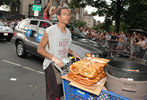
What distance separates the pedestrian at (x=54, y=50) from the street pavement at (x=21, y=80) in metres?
1.79

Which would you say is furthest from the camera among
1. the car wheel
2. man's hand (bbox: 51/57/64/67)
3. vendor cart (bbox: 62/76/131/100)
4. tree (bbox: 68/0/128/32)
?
tree (bbox: 68/0/128/32)

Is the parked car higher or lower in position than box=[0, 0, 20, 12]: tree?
lower

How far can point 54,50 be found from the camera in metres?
2.56

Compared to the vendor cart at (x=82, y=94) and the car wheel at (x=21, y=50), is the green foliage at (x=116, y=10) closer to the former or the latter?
the car wheel at (x=21, y=50)

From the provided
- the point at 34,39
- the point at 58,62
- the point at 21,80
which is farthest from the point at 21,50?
the point at 58,62

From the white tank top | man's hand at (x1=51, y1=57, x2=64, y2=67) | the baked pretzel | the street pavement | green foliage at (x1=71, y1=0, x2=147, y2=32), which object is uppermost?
green foliage at (x1=71, y1=0, x2=147, y2=32)

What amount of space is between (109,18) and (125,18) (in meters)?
1.96

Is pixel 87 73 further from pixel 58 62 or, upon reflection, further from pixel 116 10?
pixel 116 10

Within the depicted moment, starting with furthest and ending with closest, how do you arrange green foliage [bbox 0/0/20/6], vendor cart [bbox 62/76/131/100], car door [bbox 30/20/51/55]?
green foliage [bbox 0/0/20/6] → car door [bbox 30/20/51/55] → vendor cart [bbox 62/76/131/100]

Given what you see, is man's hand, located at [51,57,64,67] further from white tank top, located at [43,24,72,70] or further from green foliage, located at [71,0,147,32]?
green foliage, located at [71,0,147,32]

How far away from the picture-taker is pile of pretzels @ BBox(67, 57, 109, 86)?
1902mm

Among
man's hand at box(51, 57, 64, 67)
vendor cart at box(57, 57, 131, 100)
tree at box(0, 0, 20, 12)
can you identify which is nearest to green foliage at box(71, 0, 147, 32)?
man's hand at box(51, 57, 64, 67)

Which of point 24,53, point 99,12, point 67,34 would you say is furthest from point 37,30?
point 99,12

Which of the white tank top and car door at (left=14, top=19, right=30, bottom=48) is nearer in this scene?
the white tank top
